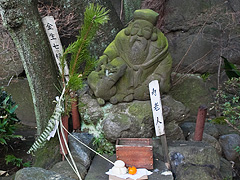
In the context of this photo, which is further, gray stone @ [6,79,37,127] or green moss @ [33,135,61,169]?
gray stone @ [6,79,37,127]

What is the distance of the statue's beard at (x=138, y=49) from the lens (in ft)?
10.9

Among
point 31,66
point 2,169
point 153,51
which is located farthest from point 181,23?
point 2,169

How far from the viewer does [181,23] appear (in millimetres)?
5496

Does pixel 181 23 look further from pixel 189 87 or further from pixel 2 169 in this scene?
pixel 2 169

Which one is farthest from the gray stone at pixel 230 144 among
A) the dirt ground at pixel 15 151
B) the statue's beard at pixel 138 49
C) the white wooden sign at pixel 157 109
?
the dirt ground at pixel 15 151

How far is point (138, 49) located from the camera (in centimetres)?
333

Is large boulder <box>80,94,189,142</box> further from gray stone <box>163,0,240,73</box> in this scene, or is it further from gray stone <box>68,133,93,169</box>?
gray stone <box>163,0,240,73</box>

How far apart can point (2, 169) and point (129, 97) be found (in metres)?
1.76

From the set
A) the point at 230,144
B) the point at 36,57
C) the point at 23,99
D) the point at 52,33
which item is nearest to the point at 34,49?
the point at 36,57

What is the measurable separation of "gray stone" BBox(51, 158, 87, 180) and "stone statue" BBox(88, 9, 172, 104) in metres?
0.85

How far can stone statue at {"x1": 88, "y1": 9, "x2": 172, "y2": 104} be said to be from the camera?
3295 mm

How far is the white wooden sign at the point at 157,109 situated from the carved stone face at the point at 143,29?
0.59 metres

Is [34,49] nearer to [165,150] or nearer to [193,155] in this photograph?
[165,150]

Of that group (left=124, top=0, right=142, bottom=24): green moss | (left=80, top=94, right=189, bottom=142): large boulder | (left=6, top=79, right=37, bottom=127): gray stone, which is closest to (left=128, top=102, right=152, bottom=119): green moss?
(left=80, top=94, right=189, bottom=142): large boulder
